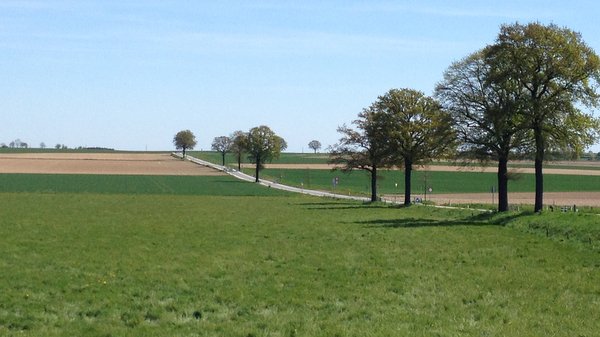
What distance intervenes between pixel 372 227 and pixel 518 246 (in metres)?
11.2

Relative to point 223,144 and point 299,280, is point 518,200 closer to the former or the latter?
point 299,280

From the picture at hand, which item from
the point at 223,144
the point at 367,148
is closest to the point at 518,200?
the point at 367,148

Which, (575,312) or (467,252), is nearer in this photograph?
(575,312)

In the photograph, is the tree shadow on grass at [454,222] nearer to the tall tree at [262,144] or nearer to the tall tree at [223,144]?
the tall tree at [262,144]

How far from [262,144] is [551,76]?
88.3 m

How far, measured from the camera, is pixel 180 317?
50.5ft

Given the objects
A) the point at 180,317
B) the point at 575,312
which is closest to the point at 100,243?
the point at 180,317

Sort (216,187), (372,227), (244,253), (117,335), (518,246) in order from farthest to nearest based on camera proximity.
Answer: (216,187) → (372,227) → (518,246) → (244,253) → (117,335)

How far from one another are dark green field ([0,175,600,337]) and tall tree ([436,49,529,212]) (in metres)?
9.35

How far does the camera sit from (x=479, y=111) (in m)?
47.0


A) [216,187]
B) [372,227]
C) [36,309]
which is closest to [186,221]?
[372,227]

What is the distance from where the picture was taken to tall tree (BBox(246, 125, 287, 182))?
5064 inches

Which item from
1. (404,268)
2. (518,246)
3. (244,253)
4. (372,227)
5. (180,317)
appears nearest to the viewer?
(180,317)

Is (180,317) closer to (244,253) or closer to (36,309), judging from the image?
(36,309)
